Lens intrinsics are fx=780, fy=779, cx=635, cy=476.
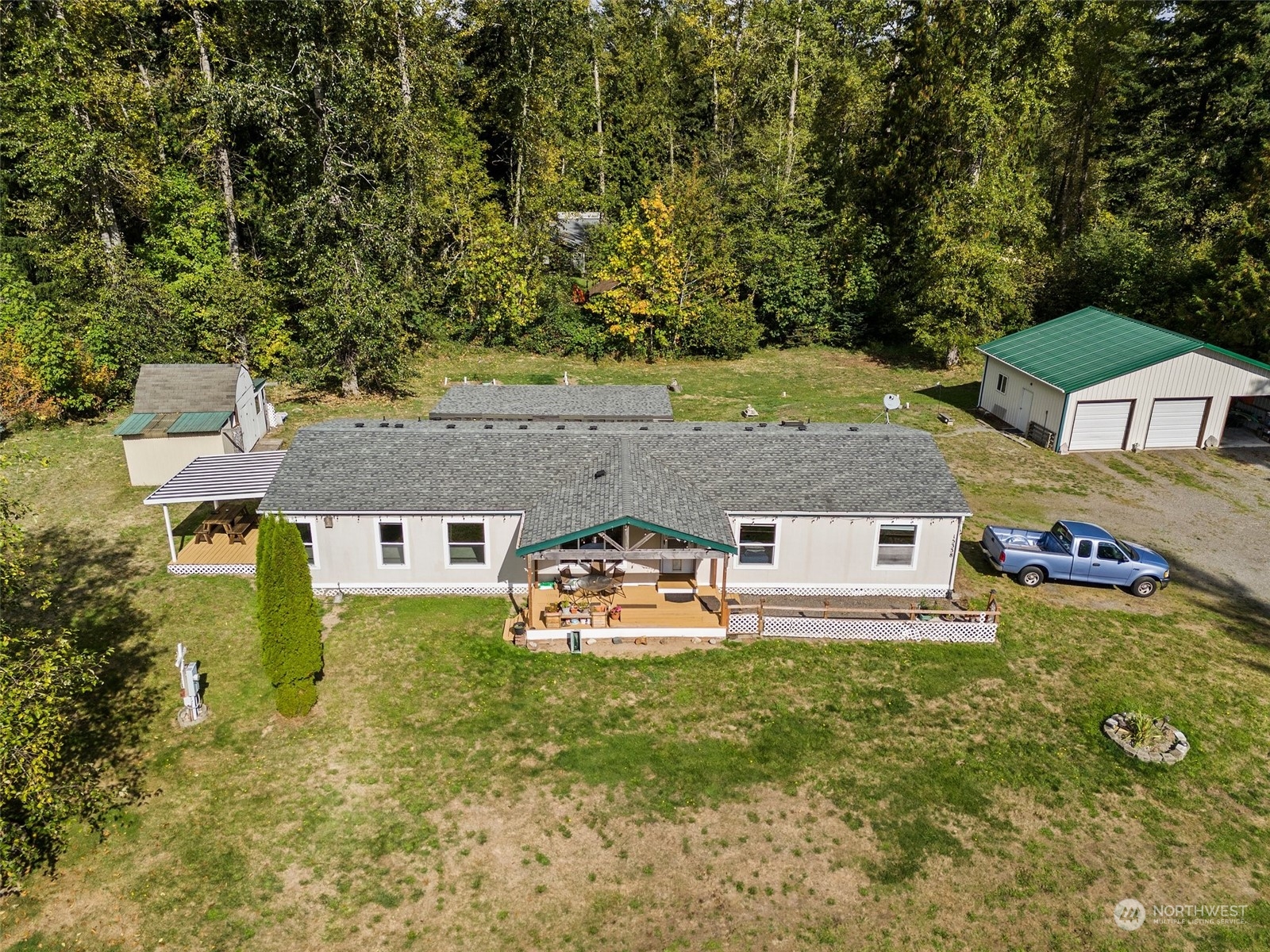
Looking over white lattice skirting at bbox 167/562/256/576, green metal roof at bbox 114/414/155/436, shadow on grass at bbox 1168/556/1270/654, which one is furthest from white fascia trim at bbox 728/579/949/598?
green metal roof at bbox 114/414/155/436

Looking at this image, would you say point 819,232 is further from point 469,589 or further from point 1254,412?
point 469,589

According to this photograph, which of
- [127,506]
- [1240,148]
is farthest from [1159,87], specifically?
[127,506]

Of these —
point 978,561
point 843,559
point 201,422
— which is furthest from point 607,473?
point 201,422

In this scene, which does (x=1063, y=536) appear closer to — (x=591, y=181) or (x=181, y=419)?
(x=181, y=419)

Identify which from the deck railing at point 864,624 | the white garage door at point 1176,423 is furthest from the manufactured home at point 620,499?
the white garage door at point 1176,423

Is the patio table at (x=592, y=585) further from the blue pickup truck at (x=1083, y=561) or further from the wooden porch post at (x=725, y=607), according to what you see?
the blue pickup truck at (x=1083, y=561)

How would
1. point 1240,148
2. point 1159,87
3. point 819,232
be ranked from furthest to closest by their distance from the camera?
point 819,232
point 1159,87
point 1240,148

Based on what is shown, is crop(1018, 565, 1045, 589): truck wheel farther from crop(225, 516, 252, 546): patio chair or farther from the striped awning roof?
crop(225, 516, 252, 546): patio chair
